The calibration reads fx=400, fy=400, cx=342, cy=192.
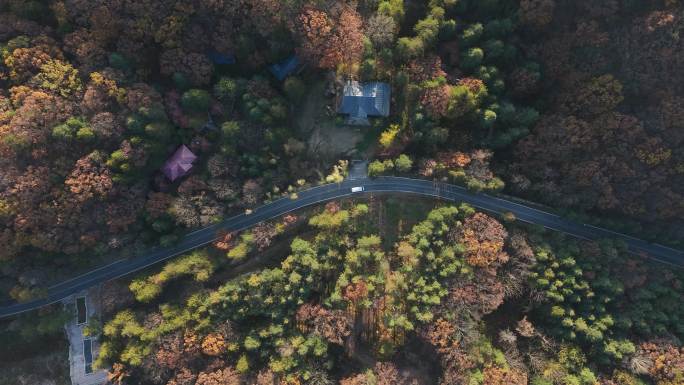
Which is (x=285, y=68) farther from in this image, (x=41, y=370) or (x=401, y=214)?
(x=41, y=370)

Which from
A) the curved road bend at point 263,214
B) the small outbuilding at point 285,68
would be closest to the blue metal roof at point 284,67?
the small outbuilding at point 285,68

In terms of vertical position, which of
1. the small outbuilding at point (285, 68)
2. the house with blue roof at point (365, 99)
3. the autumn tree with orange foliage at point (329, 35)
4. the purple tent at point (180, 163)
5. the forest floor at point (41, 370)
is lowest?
the forest floor at point (41, 370)

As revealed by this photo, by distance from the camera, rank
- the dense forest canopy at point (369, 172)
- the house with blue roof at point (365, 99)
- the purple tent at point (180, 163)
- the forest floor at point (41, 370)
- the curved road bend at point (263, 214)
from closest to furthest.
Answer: the dense forest canopy at point (369, 172) < the purple tent at point (180, 163) < the house with blue roof at point (365, 99) < the curved road bend at point (263, 214) < the forest floor at point (41, 370)

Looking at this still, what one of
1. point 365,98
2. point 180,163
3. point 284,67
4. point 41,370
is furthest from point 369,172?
point 41,370

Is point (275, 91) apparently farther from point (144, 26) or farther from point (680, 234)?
point (680, 234)

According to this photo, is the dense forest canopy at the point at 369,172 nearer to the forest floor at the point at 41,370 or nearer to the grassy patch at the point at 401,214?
the grassy patch at the point at 401,214

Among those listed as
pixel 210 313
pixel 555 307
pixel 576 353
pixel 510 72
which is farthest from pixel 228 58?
pixel 576 353
